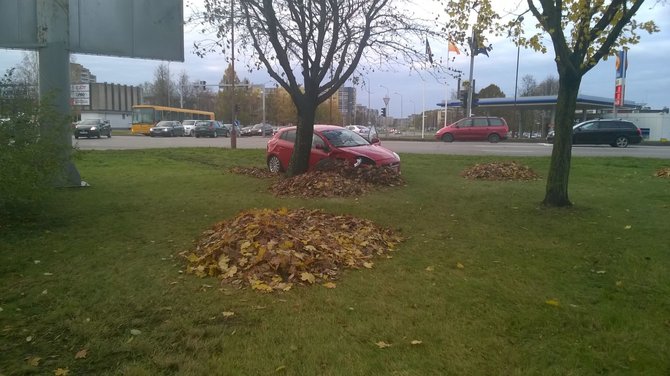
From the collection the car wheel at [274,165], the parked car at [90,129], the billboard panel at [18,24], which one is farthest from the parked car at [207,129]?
the billboard panel at [18,24]

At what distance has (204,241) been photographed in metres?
6.22

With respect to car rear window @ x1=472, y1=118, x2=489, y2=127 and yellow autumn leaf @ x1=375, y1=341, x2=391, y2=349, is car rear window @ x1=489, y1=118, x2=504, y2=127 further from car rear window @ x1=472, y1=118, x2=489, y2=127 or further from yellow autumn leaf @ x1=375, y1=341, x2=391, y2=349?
yellow autumn leaf @ x1=375, y1=341, x2=391, y2=349

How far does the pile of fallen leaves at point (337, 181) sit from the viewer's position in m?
10.3

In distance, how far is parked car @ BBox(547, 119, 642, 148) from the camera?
2655 cm

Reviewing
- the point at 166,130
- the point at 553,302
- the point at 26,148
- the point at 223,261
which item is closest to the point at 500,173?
the point at 553,302

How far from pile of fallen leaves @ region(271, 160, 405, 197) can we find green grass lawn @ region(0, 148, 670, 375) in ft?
5.90

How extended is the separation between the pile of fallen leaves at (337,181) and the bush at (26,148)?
4.26 meters

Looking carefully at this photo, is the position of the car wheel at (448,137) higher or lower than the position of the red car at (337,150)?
higher

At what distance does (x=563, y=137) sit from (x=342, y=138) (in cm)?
584

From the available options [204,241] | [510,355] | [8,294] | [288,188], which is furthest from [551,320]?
[288,188]

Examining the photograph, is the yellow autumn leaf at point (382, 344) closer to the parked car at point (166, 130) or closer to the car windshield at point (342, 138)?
the car windshield at point (342, 138)

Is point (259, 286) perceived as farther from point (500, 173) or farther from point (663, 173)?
point (663, 173)

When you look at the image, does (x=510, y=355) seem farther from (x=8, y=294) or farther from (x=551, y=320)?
(x=8, y=294)

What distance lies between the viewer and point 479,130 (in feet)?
105
